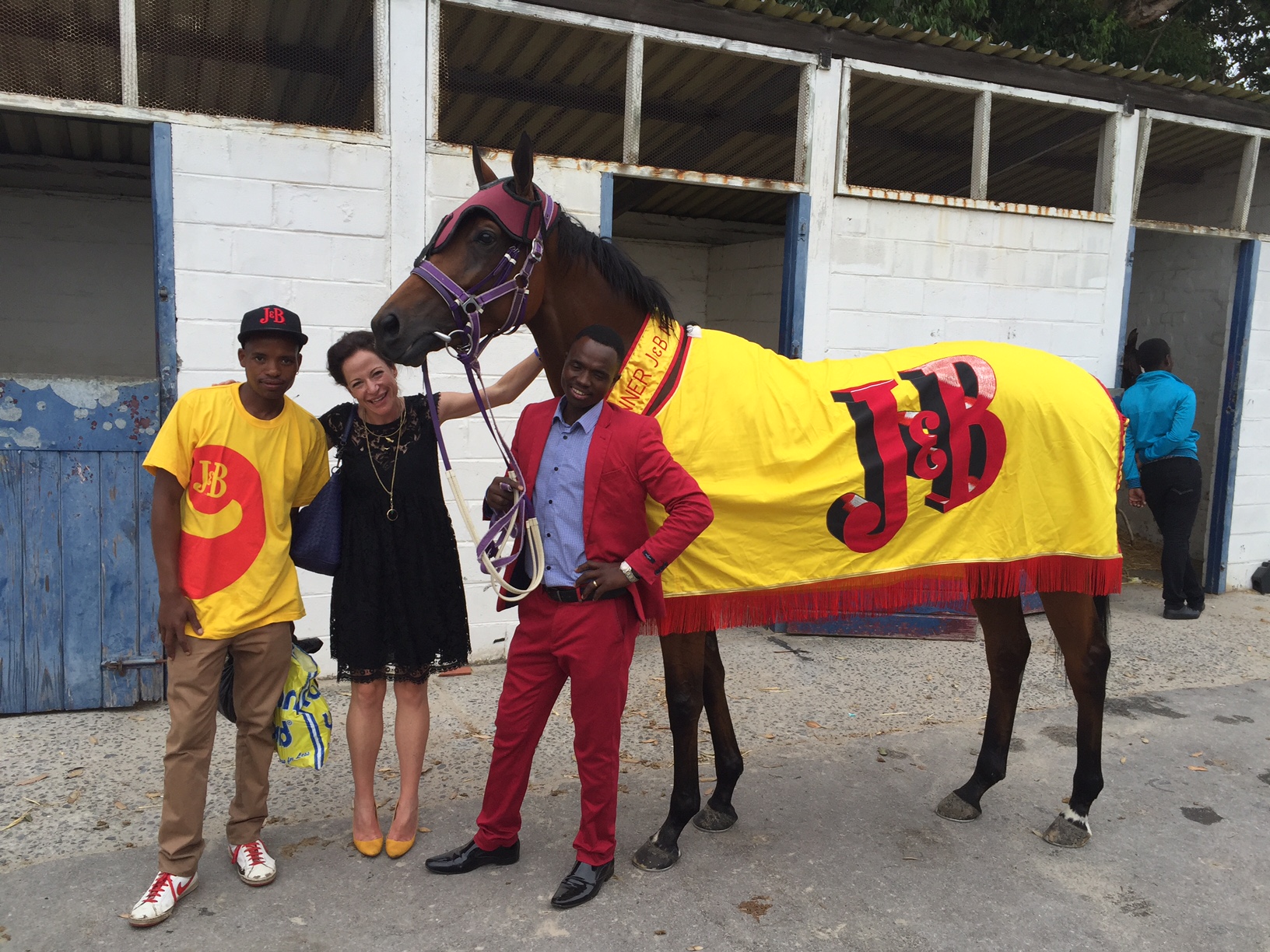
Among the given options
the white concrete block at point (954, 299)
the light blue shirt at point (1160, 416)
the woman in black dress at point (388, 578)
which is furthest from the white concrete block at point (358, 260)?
the light blue shirt at point (1160, 416)

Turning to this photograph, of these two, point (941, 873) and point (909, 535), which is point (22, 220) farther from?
point (941, 873)

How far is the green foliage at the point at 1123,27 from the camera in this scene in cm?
841

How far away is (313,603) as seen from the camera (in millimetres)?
4273

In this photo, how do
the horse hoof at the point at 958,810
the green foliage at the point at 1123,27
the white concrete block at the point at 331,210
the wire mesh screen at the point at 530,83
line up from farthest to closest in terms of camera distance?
the green foliage at the point at 1123,27 < the wire mesh screen at the point at 530,83 < the white concrete block at the point at 331,210 < the horse hoof at the point at 958,810

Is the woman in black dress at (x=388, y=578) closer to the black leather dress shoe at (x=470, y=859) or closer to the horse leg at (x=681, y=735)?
the black leather dress shoe at (x=470, y=859)

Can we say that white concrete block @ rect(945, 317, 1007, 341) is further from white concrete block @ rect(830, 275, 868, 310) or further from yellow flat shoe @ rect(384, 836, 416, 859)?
yellow flat shoe @ rect(384, 836, 416, 859)

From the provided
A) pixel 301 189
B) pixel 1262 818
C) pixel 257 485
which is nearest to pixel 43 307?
pixel 301 189

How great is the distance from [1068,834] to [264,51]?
17.3 ft

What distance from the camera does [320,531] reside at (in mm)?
2658

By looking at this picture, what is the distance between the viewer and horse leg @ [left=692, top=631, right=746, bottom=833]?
9.83 feet

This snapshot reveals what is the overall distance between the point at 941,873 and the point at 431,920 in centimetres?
156

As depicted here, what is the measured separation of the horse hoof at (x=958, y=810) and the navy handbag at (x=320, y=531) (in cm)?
227

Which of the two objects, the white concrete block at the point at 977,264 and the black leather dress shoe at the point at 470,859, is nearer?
the black leather dress shoe at the point at 470,859

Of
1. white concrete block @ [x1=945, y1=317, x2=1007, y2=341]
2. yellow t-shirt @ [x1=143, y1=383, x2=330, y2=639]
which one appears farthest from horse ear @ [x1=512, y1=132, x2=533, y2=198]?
white concrete block @ [x1=945, y1=317, x2=1007, y2=341]
